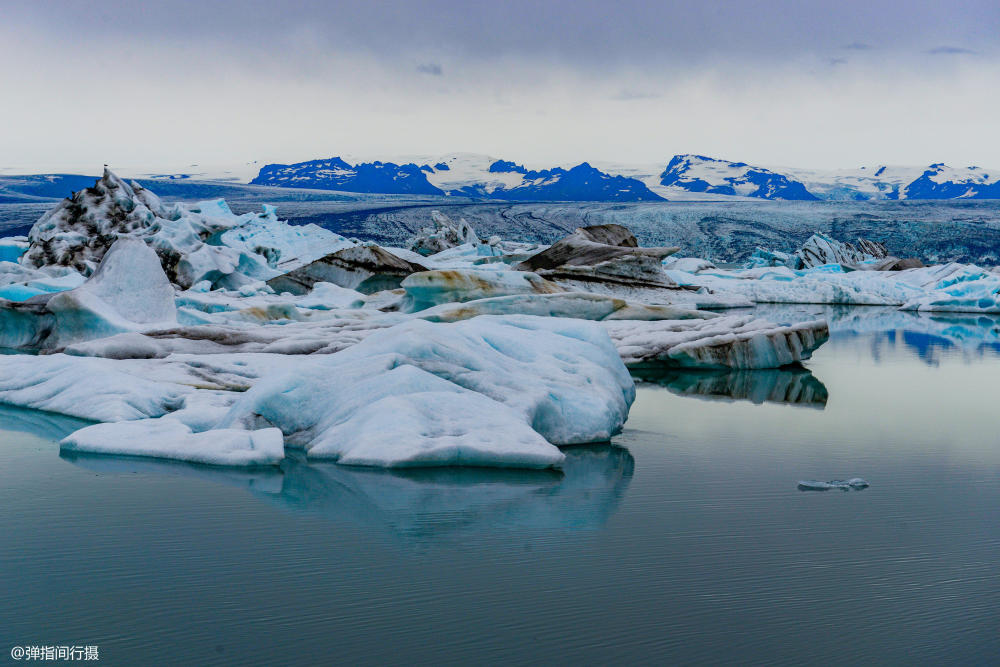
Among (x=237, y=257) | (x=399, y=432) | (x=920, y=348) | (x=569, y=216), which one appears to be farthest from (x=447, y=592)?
(x=569, y=216)

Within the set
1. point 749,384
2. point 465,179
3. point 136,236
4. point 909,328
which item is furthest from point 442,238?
point 465,179

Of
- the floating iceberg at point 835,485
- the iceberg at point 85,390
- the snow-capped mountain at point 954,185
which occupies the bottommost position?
the iceberg at point 85,390

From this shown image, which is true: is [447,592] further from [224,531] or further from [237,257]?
[237,257]

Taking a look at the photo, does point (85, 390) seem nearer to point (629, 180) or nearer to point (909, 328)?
point (909, 328)

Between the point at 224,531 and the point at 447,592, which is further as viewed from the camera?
the point at 224,531

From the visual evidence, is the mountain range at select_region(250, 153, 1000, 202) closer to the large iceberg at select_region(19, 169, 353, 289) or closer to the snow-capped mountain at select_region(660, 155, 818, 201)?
the snow-capped mountain at select_region(660, 155, 818, 201)

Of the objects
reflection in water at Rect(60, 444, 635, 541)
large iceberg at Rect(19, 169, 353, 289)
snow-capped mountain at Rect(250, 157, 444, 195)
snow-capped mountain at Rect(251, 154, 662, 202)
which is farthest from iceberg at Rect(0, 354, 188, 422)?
snow-capped mountain at Rect(250, 157, 444, 195)

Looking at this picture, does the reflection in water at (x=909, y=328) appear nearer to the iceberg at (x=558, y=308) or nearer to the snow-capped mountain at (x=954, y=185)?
A: the iceberg at (x=558, y=308)

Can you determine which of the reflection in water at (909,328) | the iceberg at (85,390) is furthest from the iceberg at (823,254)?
the iceberg at (85,390)
